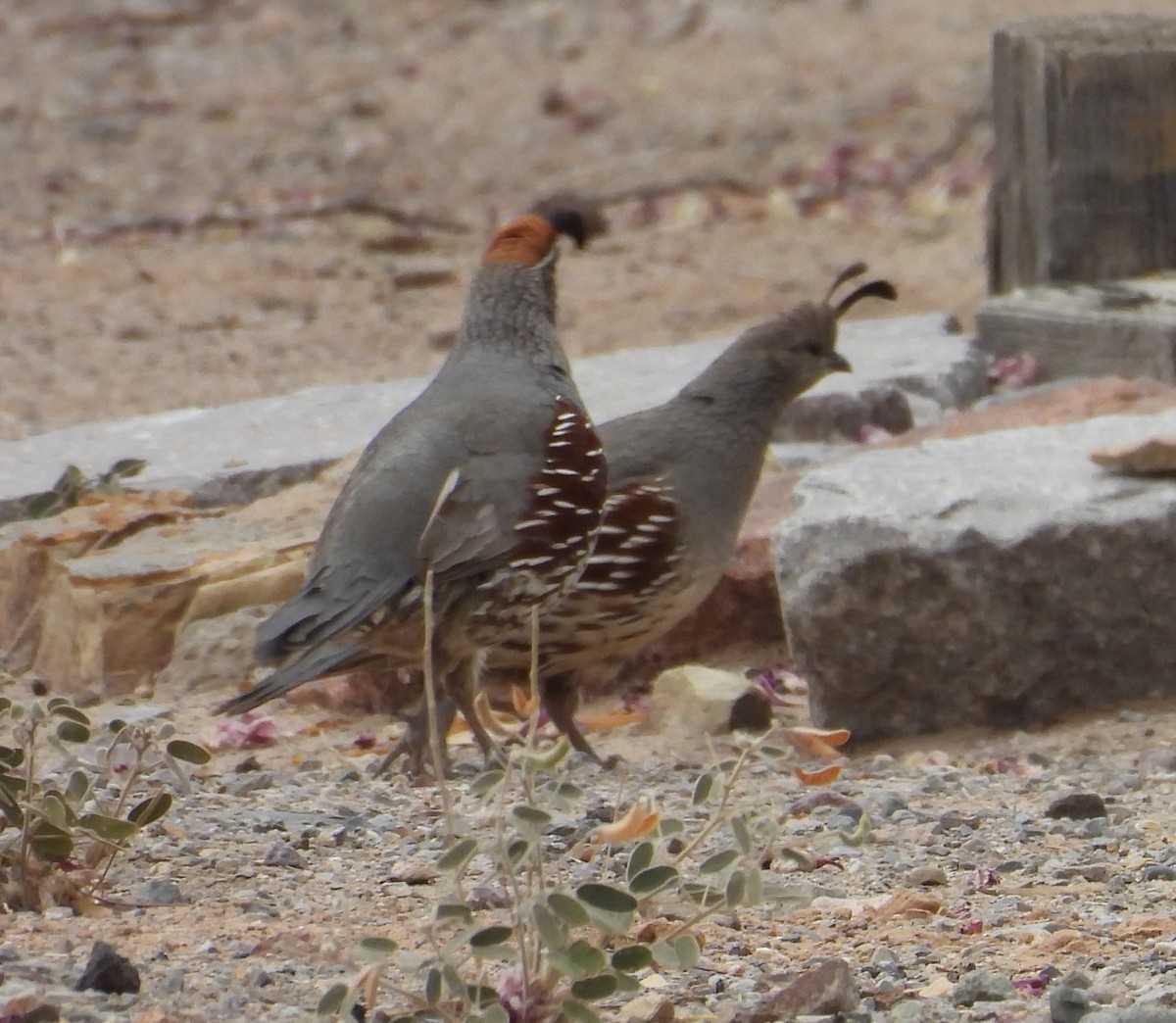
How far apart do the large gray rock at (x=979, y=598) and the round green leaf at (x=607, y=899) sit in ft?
6.99

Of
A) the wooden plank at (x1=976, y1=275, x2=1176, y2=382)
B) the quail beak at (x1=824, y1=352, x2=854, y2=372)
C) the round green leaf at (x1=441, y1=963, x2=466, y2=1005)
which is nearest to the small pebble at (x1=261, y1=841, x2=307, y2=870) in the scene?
the round green leaf at (x1=441, y1=963, x2=466, y2=1005)

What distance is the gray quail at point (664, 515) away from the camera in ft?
17.0

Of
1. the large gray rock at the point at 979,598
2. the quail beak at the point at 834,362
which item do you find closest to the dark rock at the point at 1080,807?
the large gray rock at the point at 979,598

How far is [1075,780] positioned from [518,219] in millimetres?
1855

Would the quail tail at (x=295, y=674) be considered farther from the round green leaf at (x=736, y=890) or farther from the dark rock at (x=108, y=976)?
the round green leaf at (x=736, y=890)

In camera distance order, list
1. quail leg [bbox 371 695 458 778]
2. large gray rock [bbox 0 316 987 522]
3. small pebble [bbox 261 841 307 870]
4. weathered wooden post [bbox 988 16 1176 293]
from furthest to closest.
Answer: weathered wooden post [bbox 988 16 1176 293] < large gray rock [bbox 0 316 987 522] < quail leg [bbox 371 695 458 778] < small pebble [bbox 261 841 307 870]

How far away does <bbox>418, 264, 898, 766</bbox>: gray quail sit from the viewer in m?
5.18

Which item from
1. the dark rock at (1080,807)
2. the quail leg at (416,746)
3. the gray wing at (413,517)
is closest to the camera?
the dark rock at (1080,807)

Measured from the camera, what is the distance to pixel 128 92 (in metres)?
14.2

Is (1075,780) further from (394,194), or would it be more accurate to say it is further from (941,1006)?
(394,194)

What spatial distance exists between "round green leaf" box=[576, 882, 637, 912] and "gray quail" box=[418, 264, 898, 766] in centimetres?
217

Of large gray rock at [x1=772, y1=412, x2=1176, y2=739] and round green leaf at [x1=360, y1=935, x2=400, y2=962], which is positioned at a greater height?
round green leaf at [x1=360, y1=935, x2=400, y2=962]

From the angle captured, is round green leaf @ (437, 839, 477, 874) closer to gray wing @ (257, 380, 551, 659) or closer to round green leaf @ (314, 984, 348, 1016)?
round green leaf @ (314, 984, 348, 1016)

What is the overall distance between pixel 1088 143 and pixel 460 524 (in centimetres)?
303
